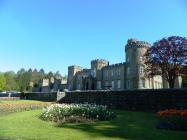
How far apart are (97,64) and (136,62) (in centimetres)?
1649

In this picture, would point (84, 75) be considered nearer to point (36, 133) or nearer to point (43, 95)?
point (43, 95)

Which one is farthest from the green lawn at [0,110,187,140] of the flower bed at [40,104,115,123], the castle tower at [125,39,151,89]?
the castle tower at [125,39,151,89]

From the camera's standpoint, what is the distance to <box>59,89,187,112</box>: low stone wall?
18.2m

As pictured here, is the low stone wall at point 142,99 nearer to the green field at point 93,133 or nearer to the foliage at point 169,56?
the green field at point 93,133

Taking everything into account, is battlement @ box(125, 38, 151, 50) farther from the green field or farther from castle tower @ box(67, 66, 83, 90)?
the green field

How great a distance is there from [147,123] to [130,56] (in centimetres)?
4432

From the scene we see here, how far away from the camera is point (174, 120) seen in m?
12.2

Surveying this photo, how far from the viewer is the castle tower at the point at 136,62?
54.8m

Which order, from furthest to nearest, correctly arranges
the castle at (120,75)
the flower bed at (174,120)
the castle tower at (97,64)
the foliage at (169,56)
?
the castle tower at (97,64) < the castle at (120,75) < the foliage at (169,56) < the flower bed at (174,120)

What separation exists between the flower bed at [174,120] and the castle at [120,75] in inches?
1651

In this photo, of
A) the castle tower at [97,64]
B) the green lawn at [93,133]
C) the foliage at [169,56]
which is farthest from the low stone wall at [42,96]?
the castle tower at [97,64]

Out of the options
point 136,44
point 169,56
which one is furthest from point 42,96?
point 136,44

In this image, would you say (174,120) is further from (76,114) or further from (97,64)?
(97,64)

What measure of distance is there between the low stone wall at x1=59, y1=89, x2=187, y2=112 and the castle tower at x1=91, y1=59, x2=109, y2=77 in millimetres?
42441
